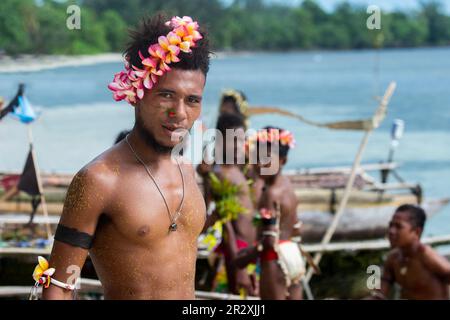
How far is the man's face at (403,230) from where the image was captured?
21.4 feet

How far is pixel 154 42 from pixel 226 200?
4169 mm

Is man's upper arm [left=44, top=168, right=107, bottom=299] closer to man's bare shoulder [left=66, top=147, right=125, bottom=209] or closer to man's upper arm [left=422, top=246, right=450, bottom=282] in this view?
man's bare shoulder [left=66, top=147, right=125, bottom=209]

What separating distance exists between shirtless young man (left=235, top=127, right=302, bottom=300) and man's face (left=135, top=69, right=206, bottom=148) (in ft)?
9.45

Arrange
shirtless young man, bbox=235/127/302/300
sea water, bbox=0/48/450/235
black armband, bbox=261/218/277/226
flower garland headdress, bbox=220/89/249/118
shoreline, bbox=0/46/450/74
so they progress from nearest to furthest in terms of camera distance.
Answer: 1. black armband, bbox=261/218/277/226
2. shirtless young man, bbox=235/127/302/300
3. shoreline, bbox=0/46/450/74
4. flower garland headdress, bbox=220/89/249/118
5. sea water, bbox=0/48/450/235

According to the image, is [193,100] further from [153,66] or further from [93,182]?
[93,182]

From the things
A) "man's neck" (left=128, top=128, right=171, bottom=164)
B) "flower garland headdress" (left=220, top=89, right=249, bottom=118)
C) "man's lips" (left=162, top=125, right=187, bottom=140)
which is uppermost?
"flower garland headdress" (left=220, top=89, right=249, bottom=118)

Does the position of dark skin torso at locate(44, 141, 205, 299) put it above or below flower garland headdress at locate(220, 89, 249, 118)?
below

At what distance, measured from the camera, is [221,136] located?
27.0 feet

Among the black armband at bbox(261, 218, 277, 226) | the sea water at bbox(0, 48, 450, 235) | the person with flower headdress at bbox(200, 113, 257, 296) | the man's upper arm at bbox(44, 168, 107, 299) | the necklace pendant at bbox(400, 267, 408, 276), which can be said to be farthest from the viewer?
the sea water at bbox(0, 48, 450, 235)

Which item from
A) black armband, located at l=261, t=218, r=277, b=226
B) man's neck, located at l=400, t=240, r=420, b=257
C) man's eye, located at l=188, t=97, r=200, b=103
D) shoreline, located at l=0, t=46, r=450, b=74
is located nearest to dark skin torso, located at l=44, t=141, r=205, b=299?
man's eye, located at l=188, t=97, r=200, b=103

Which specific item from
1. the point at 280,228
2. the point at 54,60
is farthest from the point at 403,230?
the point at 54,60

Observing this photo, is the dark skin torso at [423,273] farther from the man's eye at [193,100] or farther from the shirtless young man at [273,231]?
the man's eye at [193,100]

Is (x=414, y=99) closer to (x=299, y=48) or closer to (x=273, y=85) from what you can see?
(x=273, y=85)

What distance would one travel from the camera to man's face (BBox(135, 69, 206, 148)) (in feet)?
11.5
